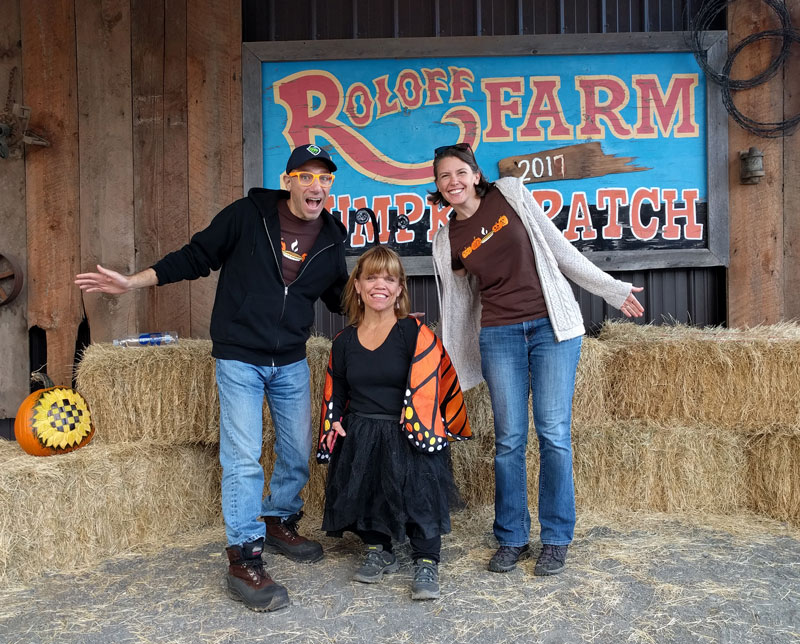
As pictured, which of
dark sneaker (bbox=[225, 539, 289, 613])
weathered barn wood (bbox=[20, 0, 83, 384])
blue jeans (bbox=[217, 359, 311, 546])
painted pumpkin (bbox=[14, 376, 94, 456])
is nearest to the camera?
dark sneaker (bbox=[225, 539, 289, 613])

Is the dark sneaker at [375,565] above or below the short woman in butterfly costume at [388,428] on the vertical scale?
below

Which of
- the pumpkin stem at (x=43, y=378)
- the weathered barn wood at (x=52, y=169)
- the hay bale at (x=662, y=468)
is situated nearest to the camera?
the hay bale at (x=662, y=468)

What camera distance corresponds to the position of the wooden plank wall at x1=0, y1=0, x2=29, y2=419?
443 cm

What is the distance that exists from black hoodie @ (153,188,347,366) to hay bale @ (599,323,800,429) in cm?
181

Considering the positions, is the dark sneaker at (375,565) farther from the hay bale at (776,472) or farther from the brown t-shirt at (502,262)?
the hay bale at (776,472)

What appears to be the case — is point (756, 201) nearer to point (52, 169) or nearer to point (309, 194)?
point (309, 194)

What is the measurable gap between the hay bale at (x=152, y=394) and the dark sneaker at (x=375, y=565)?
117 cm

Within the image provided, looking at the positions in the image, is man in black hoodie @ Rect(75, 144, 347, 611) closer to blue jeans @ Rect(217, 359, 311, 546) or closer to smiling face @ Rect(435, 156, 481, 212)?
blue jeans @ Rect(217, 359, 311, 546)

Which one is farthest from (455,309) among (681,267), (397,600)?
(681,267)

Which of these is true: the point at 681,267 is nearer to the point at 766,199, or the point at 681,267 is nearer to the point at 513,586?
the point at 766,199

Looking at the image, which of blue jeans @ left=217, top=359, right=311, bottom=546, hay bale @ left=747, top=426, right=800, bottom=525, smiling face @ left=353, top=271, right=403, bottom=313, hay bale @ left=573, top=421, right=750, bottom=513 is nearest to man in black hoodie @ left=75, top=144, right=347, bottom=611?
blue jeans @ left=217, top=359, right=311, bottom=546

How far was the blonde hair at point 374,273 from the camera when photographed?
298cm

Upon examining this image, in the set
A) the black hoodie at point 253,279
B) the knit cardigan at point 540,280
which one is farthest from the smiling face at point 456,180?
the black hoodie at point 253,279

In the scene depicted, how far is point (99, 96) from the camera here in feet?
14.5
